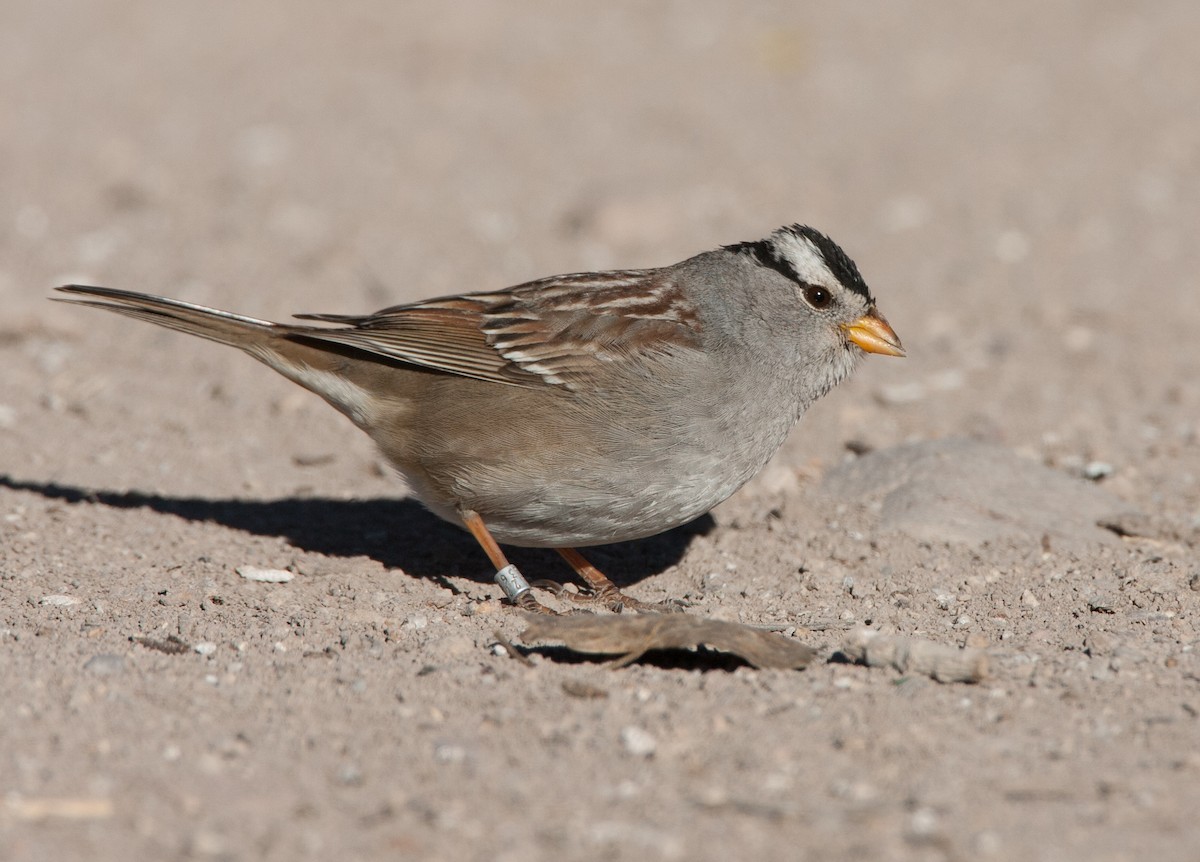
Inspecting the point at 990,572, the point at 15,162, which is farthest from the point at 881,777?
the point at 15,162

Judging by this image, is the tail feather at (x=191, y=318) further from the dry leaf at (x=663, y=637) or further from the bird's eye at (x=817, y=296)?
the bird's eye at (x=817, y=296)

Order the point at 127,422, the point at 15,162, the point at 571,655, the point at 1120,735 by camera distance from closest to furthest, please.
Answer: the point at 1120,735, the point at 571,655, the point at 127,422, the point at 15,162

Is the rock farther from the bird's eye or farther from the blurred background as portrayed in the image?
the bird's eye

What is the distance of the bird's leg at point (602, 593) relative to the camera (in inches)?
220

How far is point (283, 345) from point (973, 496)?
3115mm

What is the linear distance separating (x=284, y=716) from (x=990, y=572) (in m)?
3.03

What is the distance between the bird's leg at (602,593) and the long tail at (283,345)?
43.2 inches

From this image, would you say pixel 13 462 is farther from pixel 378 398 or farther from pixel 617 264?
pixel 617 264

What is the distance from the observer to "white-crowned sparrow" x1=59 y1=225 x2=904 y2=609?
5.41 metres

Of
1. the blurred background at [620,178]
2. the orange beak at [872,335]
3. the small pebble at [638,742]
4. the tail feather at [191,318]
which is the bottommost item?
the small pebble at [638,742]

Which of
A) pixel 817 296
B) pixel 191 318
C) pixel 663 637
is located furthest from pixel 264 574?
pixel 817 296

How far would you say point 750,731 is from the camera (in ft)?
13.2

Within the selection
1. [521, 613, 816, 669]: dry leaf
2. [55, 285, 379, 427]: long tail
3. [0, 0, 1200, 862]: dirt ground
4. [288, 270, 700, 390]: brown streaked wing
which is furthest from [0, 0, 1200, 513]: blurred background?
[521, 613, 816, 669]: dry leaf

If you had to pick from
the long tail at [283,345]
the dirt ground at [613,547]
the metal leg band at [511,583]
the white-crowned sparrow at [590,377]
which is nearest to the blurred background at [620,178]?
the dirt ground at [613,547]
